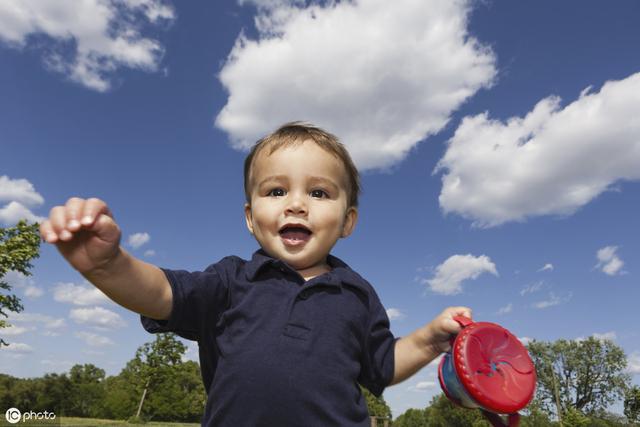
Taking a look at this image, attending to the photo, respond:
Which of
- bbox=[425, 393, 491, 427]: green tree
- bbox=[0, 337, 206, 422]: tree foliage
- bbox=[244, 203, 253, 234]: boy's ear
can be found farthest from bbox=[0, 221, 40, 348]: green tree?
bbox=[425, 393, 491, 427]: green tree

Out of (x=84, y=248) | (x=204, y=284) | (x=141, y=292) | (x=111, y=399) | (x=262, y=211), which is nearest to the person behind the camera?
(x=84, y=248)

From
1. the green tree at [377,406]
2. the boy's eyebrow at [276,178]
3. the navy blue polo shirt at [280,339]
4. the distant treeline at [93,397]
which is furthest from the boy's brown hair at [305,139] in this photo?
the distant treeline at [93,397]

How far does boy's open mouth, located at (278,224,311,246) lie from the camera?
2.97 meters

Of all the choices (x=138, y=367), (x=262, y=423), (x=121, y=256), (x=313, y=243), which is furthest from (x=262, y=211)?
(x=138, y=367)

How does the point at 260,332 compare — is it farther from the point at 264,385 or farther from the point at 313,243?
the point at 313,243

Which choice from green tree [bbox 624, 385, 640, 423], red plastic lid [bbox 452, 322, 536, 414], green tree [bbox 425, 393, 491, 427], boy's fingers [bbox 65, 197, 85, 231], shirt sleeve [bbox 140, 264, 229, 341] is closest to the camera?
boy's fingers [bbox 65, 197, 85, 231]

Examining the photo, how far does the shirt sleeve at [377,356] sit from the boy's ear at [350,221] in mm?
551

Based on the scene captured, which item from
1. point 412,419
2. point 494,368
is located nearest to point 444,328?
point 494,368

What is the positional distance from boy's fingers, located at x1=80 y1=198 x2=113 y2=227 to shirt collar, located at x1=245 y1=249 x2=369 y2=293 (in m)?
1.03

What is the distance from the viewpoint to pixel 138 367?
44.2m

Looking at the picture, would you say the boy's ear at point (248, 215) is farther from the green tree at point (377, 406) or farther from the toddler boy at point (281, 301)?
the green tree at point (377, 406)

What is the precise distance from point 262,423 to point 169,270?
0.90 meters

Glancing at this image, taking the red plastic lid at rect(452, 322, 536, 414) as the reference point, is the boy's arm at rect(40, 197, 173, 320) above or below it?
above

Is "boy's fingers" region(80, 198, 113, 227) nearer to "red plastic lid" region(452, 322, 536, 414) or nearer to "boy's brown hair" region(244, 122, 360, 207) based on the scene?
"boy's brown hair" region(244, 122, 360, 207)
